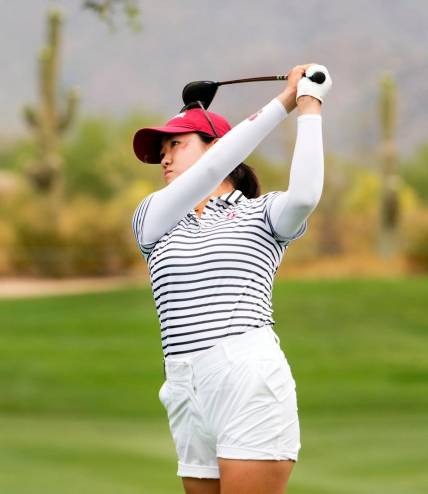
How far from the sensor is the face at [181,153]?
111 inches

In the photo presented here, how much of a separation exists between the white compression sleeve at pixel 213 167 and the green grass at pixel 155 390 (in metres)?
3.82

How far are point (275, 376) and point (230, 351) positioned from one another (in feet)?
0.37

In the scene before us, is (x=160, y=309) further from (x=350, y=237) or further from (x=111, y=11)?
(x=350, y=237)

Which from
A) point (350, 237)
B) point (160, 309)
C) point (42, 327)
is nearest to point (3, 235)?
point (42, 327)

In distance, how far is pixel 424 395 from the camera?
13273 millimetres

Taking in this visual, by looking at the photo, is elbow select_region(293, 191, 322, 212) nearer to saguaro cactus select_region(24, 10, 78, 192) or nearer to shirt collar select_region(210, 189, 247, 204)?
shirt collar select_region(210, 189, 247, 204)

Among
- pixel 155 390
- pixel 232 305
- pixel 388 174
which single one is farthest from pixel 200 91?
pixel 388 174

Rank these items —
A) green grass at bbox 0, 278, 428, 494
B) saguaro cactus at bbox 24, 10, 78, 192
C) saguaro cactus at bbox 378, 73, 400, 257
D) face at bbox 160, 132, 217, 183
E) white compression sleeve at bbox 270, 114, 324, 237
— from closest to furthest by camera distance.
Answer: white compression sleeve at bbox 270, 114, 324, 237, face at bbox 160, 132, 217, 183, green grass at bbox 0, 278, 428, 494, saguaro cactus at bbox 378, 73, 400, 257, saguaro cactus at bbox 24, 10, 78, 192

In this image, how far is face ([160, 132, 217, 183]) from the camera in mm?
2822

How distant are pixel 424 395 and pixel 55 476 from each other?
24.1 feet

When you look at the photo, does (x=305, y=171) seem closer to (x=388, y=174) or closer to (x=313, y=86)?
(x=313, y=86)

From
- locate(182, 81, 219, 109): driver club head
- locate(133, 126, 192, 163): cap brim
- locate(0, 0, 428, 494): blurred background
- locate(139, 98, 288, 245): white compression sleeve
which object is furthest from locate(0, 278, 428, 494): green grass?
locate(139, 98, 288, 245): white compression sleeve

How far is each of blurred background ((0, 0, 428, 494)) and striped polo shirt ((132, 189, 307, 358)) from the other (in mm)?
1791

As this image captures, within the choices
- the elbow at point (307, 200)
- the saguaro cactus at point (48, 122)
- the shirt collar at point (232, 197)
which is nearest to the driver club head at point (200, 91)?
the shirt collar at point (232, 197)
